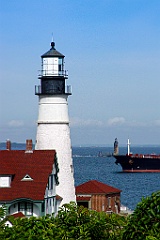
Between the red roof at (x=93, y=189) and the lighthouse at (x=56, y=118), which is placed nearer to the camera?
the lighthouse at (x=56, y=118)

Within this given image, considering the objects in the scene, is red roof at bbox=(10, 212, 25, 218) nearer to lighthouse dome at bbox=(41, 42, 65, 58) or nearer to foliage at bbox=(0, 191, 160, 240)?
lighthouse dome at bbox=(41, 42, 65, 58)

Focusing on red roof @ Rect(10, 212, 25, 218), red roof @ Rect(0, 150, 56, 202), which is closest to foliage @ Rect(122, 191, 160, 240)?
red roof @ Rect(10, 212, 25, 218)

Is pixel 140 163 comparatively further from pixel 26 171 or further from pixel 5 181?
pixel 5 181

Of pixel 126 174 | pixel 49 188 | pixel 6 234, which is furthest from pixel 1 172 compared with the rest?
pixel 126 174

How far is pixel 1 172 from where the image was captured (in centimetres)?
3359


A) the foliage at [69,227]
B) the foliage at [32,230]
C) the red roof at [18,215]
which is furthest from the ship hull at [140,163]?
the foliage at [32,230]

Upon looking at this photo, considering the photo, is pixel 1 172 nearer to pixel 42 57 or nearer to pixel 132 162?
pixel 42 57

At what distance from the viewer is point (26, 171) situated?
1337 inches

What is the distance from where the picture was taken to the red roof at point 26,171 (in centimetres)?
3269

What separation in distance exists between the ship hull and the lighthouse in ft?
306

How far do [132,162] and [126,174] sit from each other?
284cm

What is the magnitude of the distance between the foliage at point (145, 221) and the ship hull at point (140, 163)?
115 metres

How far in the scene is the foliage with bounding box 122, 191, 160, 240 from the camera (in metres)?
13.9

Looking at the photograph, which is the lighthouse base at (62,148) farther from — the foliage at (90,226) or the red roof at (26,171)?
the foliage at (90,226)
